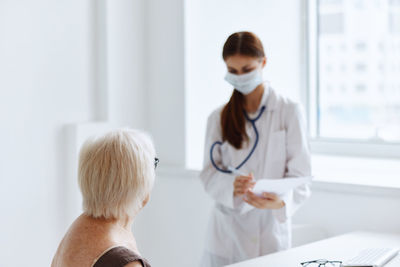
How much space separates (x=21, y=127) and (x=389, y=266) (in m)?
1.71

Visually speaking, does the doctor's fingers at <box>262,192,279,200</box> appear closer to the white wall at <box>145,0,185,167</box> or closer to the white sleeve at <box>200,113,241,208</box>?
the white sleeve at <box>200,113,241,208</box>

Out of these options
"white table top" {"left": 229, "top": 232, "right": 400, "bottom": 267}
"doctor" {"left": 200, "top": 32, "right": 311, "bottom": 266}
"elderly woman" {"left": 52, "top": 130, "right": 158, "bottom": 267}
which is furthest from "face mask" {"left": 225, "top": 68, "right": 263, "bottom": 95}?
"elderly woman" {"left": 52, "top": 130, "right": 158, "bottom": 267}

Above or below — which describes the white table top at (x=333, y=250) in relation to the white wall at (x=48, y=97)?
below

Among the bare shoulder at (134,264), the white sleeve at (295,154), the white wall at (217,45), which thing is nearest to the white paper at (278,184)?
the white sleeve at (295,154)

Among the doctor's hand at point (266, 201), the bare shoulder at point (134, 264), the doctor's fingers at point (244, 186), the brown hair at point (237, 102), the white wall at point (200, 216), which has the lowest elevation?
the white wall at point (200, 216)

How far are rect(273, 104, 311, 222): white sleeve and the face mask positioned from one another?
0.17 m

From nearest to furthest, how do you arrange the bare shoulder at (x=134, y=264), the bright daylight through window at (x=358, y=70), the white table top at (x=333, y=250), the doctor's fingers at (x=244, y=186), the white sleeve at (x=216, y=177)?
1. the bare shoulder at (x=134, y=264)
2. the white table top at (x=333, y=250)
3. the doctor's fingers at (x=244, y=186)
4. the white sleeve at (x=216, y=177)
5. the bright daylight through window at (x=358, y=70)

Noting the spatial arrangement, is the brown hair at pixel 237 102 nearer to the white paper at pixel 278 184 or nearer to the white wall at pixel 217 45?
the white paper at pixel 278 184

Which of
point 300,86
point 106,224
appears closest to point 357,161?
point 300,86

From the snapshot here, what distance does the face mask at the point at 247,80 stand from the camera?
2.38 metres

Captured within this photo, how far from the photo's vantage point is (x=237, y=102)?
2461mm

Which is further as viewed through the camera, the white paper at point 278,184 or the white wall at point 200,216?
the white wall at point 200,216

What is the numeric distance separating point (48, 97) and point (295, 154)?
1.24m

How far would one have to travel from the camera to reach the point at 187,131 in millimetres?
3314
